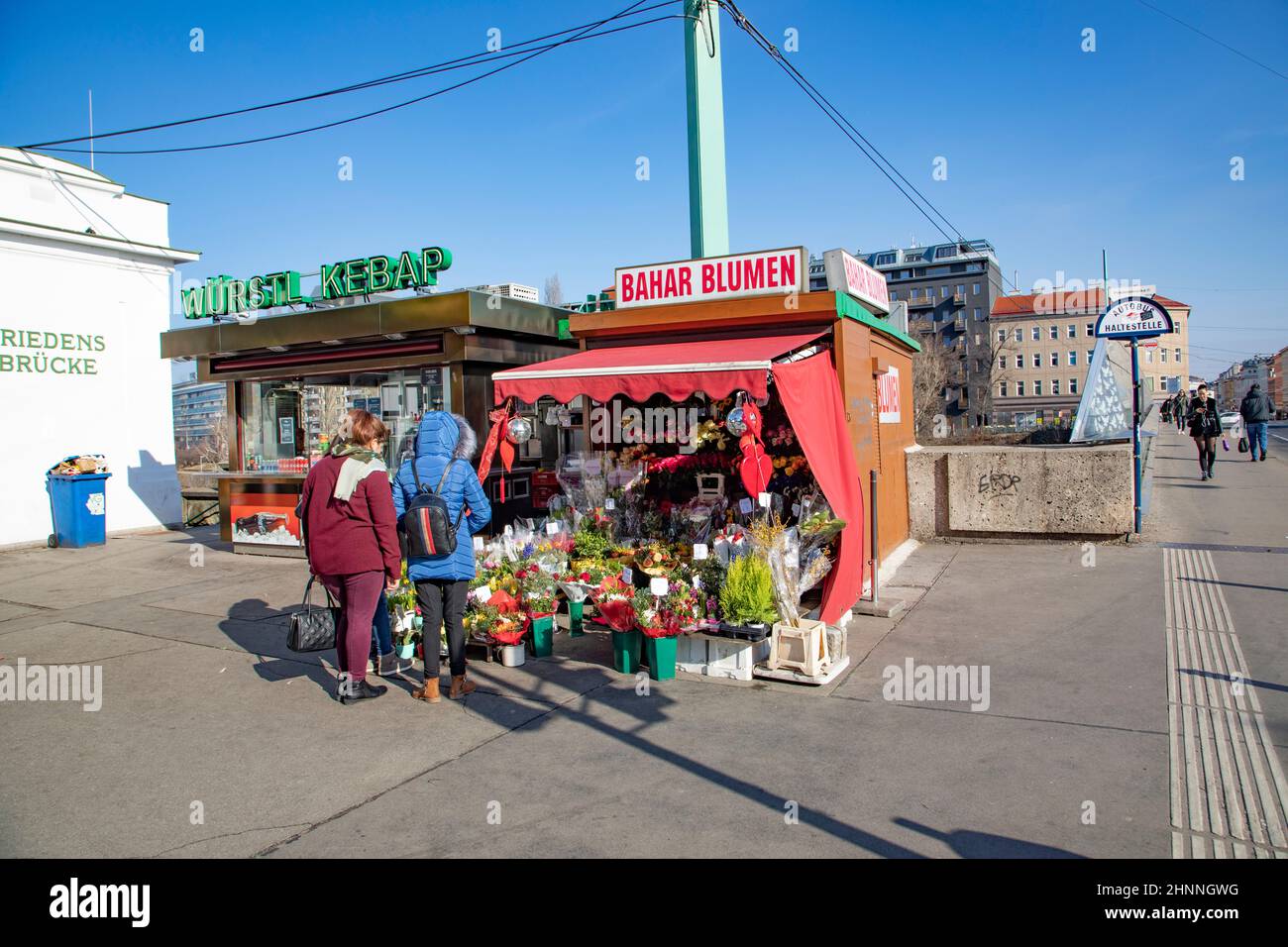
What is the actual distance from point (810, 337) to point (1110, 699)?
→ 3.79 m

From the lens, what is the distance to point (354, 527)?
5.32 meters

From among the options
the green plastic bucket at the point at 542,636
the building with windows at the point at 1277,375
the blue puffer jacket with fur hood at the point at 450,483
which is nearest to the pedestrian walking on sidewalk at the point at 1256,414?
the green plastic bucket at the point at 542,636

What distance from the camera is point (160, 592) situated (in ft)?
31.1

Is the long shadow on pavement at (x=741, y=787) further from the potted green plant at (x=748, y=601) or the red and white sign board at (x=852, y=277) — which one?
the red and white sign board at (x=852, y=277)

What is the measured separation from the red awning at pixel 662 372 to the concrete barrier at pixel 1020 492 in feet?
13.7

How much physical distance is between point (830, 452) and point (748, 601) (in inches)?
69.3

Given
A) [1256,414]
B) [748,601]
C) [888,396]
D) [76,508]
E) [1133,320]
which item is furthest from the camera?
[1256,414]

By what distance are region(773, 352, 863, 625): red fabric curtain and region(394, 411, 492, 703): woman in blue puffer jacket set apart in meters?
2.48

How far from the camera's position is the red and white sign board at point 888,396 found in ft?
30.8

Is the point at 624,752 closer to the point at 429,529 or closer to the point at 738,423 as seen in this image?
the point at 429,529

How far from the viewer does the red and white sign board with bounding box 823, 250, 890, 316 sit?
809 cm

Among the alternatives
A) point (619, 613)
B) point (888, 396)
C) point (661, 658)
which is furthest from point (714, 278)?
point (661, 658)
